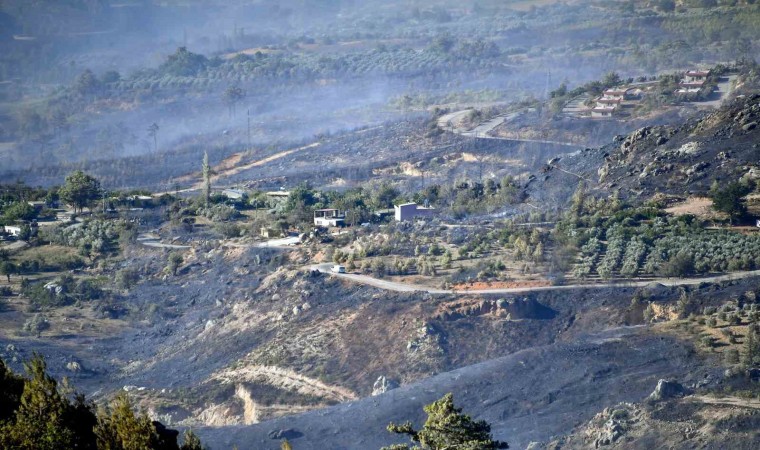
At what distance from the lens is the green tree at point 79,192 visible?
275ft

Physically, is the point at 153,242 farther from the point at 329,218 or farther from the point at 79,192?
the point at 79,192

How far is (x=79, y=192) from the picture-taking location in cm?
8375

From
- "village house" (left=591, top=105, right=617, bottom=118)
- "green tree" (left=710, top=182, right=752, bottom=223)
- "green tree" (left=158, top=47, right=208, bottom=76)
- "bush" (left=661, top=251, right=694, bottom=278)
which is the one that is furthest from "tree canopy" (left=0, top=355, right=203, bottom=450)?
"green tree" (left=158, top=47, right=208, bottom=76)

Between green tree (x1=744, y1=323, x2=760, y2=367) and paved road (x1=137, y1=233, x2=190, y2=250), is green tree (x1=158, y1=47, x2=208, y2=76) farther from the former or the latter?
green tree (x1=744, y1=323, x2=760, y2=367)

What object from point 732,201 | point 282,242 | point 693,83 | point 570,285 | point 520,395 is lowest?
point 282,242

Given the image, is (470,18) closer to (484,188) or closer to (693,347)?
(484,188)

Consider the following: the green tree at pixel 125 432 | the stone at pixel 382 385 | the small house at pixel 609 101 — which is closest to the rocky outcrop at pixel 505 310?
the stone at pixel 382 385

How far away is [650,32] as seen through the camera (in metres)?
142

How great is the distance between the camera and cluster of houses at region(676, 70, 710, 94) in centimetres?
9838

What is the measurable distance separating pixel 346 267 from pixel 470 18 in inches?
4666

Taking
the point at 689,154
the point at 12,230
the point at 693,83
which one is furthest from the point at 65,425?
the point at 693,83

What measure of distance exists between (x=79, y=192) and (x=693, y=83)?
42.9 meters

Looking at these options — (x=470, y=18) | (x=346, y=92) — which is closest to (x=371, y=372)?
(x=346, y=92)

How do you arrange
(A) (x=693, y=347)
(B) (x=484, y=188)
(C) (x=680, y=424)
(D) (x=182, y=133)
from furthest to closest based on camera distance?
(D) (x=182, y=133) → (B) (x=484, y=188) → (A) (x=693, y=347) → (C) (x=680, y=424)
